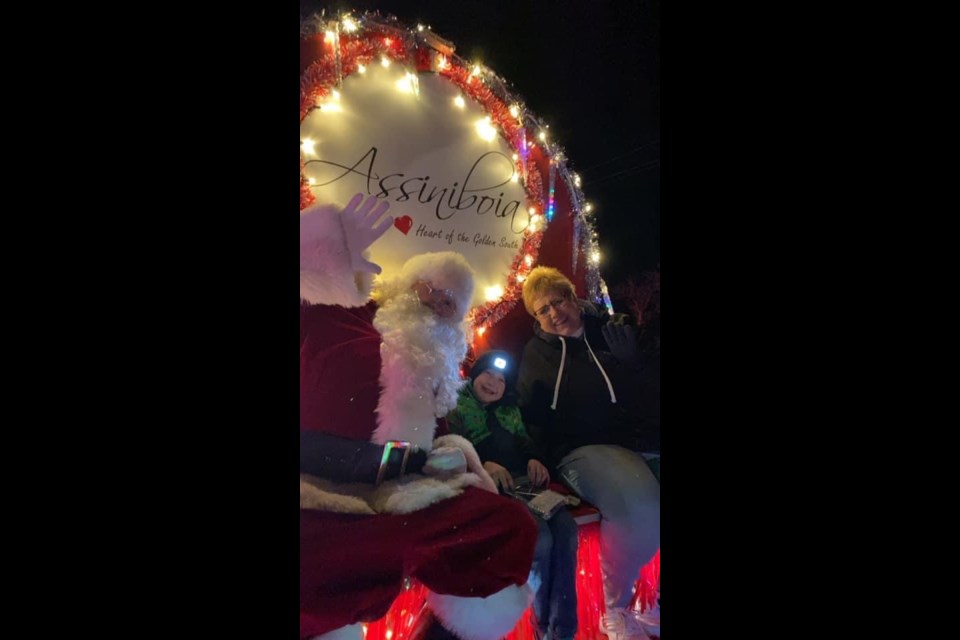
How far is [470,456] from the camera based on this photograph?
1.61m

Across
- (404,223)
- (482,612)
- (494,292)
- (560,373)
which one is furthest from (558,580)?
(404,223)

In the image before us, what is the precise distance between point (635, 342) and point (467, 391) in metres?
0.62

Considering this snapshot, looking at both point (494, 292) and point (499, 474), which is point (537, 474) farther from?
point (494, 292)

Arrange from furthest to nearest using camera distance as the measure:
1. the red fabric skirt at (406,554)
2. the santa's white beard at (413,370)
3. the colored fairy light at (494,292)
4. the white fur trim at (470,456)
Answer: the colored fairy light at (494,292) → the white fur trim at (470,456) → the santa's white beard at (413,370) → the red fabric skirt at (406,554)

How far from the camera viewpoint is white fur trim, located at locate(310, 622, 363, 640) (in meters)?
1.37

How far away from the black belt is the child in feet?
0.72

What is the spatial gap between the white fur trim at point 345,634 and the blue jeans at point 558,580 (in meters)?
0.54

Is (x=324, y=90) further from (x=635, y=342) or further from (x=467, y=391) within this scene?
(x=635, y=342)

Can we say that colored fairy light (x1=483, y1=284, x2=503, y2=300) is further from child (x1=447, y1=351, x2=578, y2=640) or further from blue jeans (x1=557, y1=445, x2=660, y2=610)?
blue jeans (x1=557, y1=445, x2=660, y2=610)

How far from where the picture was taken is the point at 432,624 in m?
1.53

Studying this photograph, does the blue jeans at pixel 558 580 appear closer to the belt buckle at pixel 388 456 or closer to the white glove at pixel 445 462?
the white glove at pixel 445 462

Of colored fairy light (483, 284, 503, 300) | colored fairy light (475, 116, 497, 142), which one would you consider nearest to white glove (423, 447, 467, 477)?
colored fairy light (483, 284, 503, 300)

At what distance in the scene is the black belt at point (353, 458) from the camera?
1396mm

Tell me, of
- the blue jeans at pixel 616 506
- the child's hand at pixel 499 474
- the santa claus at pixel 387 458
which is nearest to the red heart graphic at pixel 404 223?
the santa claus at pixel 387 458
